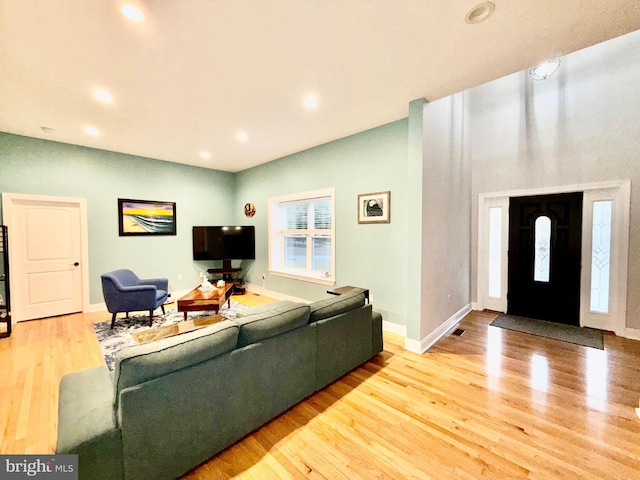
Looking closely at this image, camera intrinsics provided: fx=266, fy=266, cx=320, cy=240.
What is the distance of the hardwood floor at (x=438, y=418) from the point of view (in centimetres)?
158

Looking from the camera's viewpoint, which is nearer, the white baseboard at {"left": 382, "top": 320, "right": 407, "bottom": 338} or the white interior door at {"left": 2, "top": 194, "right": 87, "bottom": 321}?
the white baseboard at {"left": 382, "top": 320, "right": 407, "bottom": 338}

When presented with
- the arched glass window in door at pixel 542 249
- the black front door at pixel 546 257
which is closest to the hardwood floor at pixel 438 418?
the black front door at pixel 546 257

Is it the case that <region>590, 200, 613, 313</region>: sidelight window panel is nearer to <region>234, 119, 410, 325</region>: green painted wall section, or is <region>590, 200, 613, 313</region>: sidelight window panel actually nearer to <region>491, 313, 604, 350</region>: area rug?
<region>491, 313, 604, 350</region>: area rug

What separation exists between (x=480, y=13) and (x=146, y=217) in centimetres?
572

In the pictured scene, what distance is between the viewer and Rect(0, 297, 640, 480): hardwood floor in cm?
158

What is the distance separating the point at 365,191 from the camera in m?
3.97

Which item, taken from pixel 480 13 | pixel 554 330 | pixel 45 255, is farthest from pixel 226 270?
pixel 554 330

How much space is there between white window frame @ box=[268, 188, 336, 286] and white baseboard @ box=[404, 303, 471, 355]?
1708 mm

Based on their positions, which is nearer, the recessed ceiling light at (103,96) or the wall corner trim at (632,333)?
the recessed ceiling light at (103,96)

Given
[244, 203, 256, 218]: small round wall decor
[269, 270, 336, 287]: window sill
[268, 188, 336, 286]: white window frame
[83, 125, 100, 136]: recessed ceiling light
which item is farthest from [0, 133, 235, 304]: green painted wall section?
[269, 270, 336, 287]: window sill

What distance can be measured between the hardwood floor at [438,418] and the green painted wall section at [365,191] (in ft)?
3.52

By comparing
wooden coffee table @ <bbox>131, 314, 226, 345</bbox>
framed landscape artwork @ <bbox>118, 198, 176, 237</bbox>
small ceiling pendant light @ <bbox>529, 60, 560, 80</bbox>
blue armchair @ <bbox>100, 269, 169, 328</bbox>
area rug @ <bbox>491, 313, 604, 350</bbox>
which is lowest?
area rug @ <bbox>491, 313, 604, 350</bbox>

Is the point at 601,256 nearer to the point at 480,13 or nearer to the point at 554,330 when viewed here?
the point at 554,330

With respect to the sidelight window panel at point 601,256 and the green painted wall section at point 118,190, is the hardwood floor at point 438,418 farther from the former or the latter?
the green painted wall section at point 118,190
